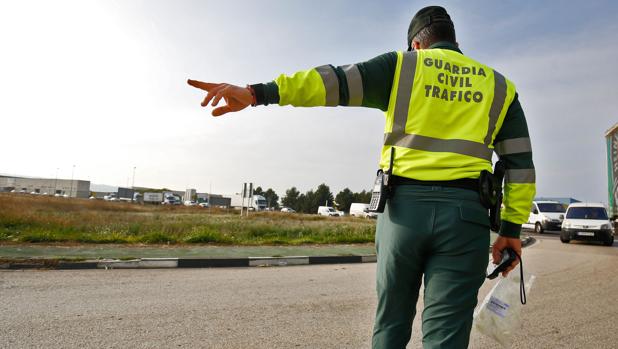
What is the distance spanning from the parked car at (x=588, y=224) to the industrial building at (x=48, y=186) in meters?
101

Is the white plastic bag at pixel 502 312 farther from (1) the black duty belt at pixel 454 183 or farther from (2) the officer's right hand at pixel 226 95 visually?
(2) the officer's right hand at pixel 226 95

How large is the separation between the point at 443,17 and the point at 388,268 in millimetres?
1255

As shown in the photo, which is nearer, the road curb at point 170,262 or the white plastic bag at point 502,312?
the white plastic bag at point 502,312

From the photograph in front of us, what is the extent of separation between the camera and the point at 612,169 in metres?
21.8

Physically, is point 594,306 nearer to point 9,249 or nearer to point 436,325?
point 436,325

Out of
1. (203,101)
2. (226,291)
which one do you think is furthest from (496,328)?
(226,291)

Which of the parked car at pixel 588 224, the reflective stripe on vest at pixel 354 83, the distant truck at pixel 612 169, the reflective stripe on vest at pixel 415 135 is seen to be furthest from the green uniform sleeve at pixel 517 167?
the distant truck at pixel 612 169

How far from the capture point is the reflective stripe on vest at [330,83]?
174 centimetres

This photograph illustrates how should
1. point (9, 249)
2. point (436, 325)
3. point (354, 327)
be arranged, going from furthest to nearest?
point (9, 249) < point (354, 327) < point (436, 325)

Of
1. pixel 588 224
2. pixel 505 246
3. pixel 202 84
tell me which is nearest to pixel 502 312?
pixel 505 246

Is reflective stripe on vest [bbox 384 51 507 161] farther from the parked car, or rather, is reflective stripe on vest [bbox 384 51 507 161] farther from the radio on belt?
the parked car

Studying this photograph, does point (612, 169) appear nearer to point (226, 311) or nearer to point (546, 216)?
point (546, 216)

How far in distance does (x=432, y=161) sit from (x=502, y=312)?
0.94 m

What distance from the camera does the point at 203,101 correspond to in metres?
1.83
